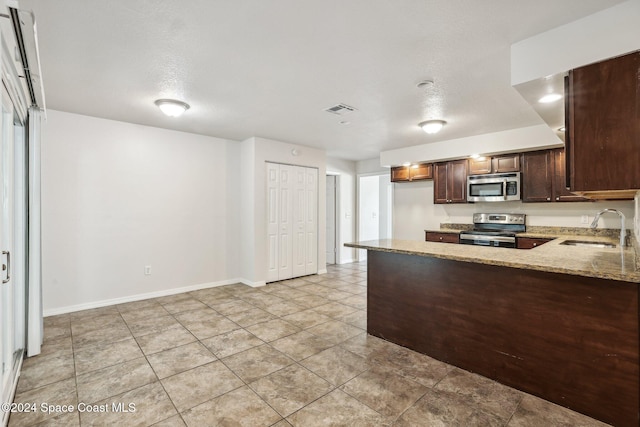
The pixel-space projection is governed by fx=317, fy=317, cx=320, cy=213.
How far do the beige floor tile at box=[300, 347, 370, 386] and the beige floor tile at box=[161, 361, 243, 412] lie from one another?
61 cm

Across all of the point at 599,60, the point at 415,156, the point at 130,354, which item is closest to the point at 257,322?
the point at 130,354

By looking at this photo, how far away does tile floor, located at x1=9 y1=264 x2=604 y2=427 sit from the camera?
6.41 feet

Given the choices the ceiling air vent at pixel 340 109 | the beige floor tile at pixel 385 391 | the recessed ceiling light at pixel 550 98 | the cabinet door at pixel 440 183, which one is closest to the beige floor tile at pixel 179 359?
the beige floor tile at pixel 385 391

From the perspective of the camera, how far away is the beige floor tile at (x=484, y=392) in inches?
80.0

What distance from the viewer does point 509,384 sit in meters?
2.27

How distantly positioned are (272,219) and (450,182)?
3138 mm

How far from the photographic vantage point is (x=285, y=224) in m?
5.51

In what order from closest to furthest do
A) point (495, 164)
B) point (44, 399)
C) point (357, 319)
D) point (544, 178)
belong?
point (44, 399), point (357, 319), point (544, 178), point (495, 164)

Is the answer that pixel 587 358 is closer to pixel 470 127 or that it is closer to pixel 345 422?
pixel 345 422

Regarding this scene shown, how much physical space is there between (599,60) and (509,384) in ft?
7.27

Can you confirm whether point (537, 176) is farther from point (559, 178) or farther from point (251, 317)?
point (251, 317)

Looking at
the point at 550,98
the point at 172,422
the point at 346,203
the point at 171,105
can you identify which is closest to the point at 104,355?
the point at 172,422

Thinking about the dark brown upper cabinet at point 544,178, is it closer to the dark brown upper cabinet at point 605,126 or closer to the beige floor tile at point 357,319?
the dark brown upper cabinet at point 605,126

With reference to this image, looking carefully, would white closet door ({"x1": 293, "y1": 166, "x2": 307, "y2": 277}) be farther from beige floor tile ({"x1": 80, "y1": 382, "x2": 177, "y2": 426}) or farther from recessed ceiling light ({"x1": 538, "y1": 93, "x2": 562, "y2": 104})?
recessed ceiling light ({"x1": 538, "y1": 93, "x2": 562, "y2": 104})
